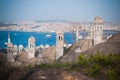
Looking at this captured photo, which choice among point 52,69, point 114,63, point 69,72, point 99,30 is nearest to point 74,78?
Answer: point 69,72

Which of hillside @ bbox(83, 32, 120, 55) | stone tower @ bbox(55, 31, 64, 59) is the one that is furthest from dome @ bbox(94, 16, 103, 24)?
stone tower @ bbox(55, 31, 64, 59)

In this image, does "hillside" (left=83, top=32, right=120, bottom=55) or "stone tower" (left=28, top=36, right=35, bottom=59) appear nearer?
"hillside" (left=83, top=32, right=120, bottom=55)

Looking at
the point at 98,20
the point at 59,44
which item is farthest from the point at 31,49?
the point at 98,20

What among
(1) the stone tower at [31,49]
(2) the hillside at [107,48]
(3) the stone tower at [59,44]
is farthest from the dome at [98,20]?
(1) the stone tower at [31,49]

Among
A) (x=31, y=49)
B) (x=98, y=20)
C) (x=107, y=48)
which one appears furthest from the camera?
(x=31, y=49)

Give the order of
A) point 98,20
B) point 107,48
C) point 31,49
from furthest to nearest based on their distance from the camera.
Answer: point 31,49 < point 98,20 < point 107,48

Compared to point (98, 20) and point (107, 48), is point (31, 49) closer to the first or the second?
point (98, 20)

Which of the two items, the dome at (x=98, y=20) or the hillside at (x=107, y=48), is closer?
the hillside at (x=107, y=48)

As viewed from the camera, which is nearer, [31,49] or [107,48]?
[107,48]

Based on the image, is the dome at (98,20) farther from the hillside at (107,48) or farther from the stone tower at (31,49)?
the stone tower at (31,49)

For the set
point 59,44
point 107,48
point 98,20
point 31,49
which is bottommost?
point 31,49

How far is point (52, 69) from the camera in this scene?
5.68 meters

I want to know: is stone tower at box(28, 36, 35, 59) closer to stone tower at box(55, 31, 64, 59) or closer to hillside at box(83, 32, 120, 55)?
stone tower at box(55, 31, 64, 59)

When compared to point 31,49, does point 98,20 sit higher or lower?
higher
